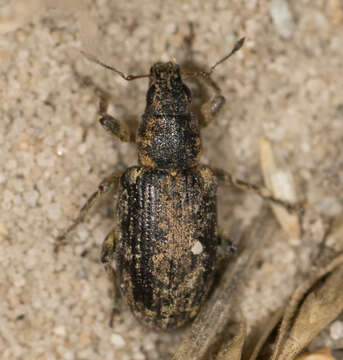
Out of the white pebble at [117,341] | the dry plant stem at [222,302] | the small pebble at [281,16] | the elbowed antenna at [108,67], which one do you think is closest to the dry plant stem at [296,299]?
the dry plant stem at [222,302]

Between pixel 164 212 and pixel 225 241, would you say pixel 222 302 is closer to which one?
pixel 225 241

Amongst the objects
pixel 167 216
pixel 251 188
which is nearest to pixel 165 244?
pixel 167 216

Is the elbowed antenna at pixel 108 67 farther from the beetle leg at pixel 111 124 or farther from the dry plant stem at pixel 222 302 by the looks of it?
the dry plant stem at pixel 222 302

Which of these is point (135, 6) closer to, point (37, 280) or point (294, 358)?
point (37, 280)

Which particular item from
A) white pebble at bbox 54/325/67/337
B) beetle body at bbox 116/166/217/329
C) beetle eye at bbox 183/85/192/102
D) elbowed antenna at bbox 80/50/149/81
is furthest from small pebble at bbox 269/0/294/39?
white pebble at bbox 54/325/67/337

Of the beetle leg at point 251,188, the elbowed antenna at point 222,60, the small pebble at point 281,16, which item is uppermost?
the small pebble at point 281,16

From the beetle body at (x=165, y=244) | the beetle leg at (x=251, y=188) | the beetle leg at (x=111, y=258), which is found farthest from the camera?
the beetle leg at (x=251, y=188)

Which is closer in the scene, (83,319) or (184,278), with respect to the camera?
(184,278)

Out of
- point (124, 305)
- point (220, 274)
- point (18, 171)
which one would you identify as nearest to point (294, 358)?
point (220, 274)
